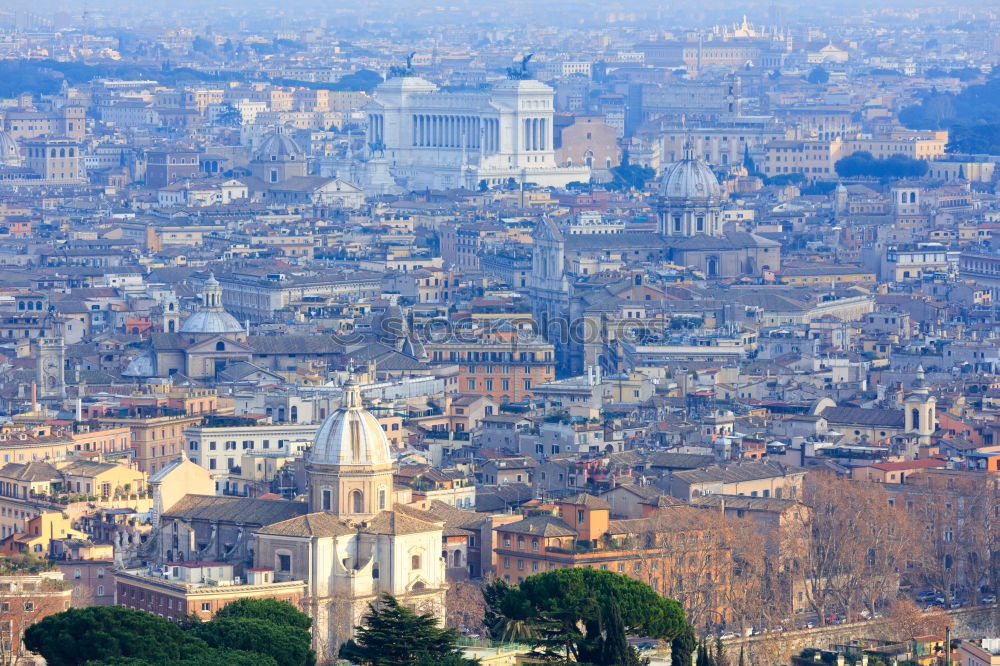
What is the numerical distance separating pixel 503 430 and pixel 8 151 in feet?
353

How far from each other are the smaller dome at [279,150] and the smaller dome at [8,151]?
1507 centimetres

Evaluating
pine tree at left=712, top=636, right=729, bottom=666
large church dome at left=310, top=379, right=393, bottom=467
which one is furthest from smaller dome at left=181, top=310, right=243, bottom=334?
pine tree at left=712, top=636, right=729, bottom=666

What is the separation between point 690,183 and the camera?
12419 cm

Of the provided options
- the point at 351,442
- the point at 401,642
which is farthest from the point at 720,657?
the point at 351,442

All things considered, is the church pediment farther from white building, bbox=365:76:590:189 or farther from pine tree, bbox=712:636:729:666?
white building, bbox=365:76:590:189

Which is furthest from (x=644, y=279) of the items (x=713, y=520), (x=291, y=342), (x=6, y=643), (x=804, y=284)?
(x=6, y=643)

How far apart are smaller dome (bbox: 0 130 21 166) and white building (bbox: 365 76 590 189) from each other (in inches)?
695

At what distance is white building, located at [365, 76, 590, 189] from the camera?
535ft

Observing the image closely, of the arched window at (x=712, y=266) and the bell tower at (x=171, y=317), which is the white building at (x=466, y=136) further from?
the bell tower at (x=171, y=317)

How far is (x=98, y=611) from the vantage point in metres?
50.8

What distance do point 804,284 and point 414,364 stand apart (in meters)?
30.7

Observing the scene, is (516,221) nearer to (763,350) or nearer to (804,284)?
(804,284)

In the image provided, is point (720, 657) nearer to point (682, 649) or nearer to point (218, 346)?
point (682, 649)

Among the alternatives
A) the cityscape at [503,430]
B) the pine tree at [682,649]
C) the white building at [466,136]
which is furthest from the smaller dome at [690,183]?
the pine tree at [682,649]
